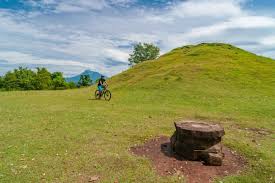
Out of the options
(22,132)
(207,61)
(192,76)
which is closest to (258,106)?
(192,76)


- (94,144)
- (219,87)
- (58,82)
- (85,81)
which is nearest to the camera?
(94,144)

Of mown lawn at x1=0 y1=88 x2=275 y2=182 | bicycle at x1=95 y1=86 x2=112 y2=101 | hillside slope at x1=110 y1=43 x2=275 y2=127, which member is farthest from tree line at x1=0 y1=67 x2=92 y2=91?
mown lawn at x1=0 y1=88 x2=275 y2=182

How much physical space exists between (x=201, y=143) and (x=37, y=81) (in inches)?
3375

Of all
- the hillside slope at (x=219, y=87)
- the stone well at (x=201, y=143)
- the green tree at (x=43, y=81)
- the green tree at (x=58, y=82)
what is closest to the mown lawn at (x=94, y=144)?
the stone well at (x=201, y=143)

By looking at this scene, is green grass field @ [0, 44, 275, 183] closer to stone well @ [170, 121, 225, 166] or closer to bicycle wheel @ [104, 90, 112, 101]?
stone well @ [170, 121, 225, 166]

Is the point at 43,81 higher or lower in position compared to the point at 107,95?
higher

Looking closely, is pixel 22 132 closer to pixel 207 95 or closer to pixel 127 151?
Result: pixel 127 151

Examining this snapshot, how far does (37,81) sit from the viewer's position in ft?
292

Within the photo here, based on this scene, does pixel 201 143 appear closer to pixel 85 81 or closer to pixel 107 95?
pixel 107 95

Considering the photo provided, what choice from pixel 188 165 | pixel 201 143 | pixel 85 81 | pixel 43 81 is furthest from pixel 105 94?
pixel 85 81

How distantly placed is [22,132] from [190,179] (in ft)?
27.0

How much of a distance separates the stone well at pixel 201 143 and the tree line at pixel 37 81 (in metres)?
82.6

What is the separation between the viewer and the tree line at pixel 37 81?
8850cm

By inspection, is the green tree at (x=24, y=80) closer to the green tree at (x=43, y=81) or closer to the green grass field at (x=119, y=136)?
the green tree at (x=43, y=81)
